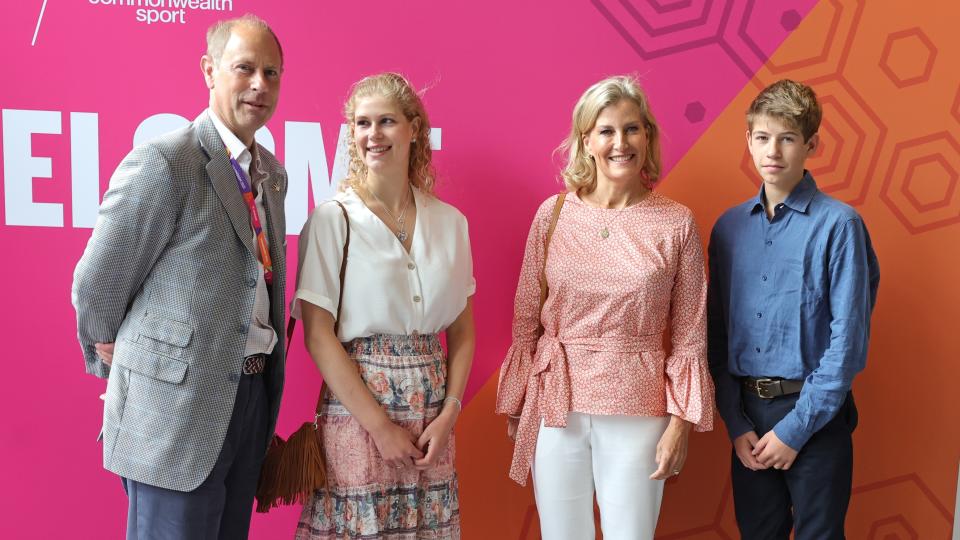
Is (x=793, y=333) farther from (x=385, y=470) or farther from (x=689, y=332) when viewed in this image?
(x=385, y=470)

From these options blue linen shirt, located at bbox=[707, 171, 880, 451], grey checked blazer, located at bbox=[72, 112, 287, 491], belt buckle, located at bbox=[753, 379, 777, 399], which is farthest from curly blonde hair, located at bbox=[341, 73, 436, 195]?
belt buckle, located at bbox=[753, 379, 777, 399]

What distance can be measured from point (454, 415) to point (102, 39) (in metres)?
1.68

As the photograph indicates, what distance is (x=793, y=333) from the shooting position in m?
2.27

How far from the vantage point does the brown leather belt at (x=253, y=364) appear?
1984mm

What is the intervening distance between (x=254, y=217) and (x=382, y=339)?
18.6 inches

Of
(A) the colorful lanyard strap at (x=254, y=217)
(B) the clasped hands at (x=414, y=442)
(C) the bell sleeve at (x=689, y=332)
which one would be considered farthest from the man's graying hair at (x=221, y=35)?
(C) the bell sleeve at (x=689, y=332)

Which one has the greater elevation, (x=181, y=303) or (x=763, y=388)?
(x=181, y=303)

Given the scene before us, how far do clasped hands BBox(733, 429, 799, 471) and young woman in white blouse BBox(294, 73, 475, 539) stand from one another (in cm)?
86

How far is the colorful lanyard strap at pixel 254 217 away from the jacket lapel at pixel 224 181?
0.03 meters

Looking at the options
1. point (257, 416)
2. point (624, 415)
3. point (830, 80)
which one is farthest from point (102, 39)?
point (830, 80)

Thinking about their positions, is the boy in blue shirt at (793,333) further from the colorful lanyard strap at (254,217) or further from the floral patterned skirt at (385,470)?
the colorful lanyard strap at (254,217)

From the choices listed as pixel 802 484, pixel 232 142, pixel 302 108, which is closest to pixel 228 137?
pixel 232 142

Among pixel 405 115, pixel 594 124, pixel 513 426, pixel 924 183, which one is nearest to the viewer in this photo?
pixel 405 115

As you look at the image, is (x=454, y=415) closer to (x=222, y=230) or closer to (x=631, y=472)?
(x=631, y=472)
